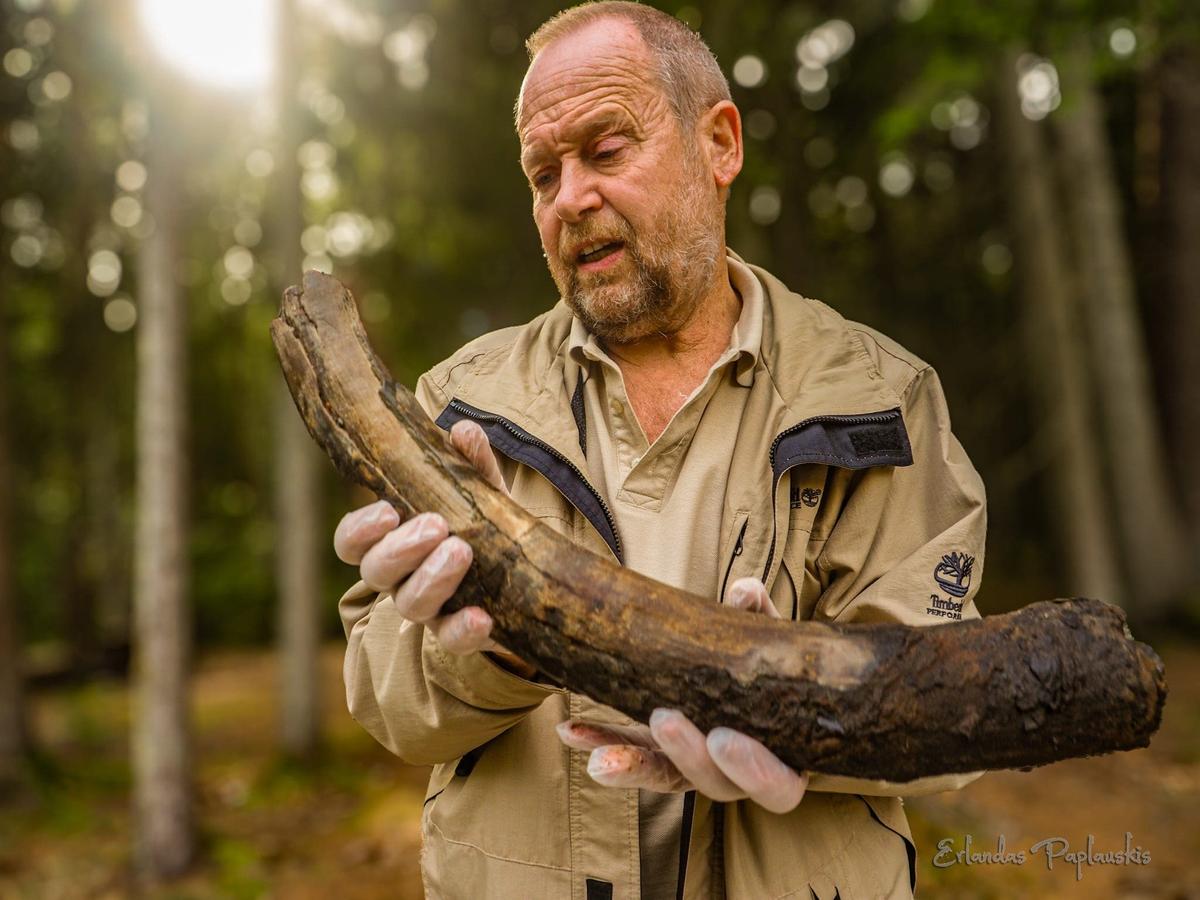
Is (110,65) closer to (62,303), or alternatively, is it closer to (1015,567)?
(62,303)

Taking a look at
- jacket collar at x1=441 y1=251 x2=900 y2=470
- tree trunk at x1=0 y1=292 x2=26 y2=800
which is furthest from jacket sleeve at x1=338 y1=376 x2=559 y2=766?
tree trunk at x1=0 y1=292 x2=26 y2=800

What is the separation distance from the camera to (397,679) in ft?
6.46

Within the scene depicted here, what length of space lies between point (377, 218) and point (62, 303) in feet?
15.0

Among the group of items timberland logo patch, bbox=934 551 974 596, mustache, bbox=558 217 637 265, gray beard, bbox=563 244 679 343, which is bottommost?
timberland logo patch, bbox=934 551 974 596

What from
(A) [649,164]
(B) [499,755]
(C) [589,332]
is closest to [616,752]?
(B) [499,755]

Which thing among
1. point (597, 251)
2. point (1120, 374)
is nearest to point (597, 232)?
point (597, 251)

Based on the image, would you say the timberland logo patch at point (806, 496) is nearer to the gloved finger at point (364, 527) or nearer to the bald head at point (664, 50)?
the gloved finger at point (364, 527)

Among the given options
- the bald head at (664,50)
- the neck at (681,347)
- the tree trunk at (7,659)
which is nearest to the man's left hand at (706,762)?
the neck at (681,347)

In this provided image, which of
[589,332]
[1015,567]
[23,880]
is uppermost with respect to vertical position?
[589,332]

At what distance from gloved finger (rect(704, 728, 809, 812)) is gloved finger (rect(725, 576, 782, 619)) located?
0.26 metres

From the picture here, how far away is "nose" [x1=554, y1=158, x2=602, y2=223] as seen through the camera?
2.17 m

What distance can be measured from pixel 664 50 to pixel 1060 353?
874cm

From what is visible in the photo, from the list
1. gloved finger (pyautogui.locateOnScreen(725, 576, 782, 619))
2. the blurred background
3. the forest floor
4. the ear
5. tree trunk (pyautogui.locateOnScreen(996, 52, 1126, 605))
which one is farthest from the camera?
→ tree trunk (pyautogui.locateOnScreen(996, 52, 1126, 605))

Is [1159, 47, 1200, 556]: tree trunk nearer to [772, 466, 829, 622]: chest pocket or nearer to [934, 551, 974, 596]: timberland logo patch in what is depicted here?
[934, 551, 974, 596]: timberland logo patch
